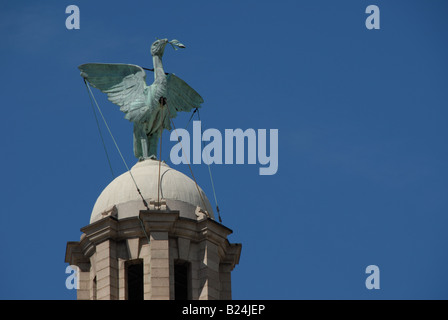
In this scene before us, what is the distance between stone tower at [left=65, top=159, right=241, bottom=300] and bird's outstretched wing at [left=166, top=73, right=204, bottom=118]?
14.4ft

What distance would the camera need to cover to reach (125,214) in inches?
4112

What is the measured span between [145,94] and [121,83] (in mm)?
1573

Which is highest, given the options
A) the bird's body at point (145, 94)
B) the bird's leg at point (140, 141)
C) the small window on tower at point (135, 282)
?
the bird's body at point (145, 94)

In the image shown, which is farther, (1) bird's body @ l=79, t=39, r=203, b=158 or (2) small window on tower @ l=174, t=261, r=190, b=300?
(1) bird's body @ l=79, t=39, r=203, b=158

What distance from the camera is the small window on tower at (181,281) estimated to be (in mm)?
104188

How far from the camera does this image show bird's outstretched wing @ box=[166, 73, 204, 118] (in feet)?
360

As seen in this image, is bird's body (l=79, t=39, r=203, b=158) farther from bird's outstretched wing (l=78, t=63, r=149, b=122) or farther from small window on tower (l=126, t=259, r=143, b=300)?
small window on tower (l=126, t=259, r=143, b=300)

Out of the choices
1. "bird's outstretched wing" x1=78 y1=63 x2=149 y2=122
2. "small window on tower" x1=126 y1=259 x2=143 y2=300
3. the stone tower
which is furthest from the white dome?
"bird's outstretched wing" x1=78 y1=63 x2=149 y2=122

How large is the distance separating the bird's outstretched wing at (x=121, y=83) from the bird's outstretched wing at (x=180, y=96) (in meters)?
1.31

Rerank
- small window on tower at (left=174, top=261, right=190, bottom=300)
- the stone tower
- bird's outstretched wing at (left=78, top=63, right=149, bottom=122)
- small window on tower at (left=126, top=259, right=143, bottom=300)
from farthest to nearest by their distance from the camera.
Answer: bird's outstretched wing at (left=78, top=63, right=149, bottom=122) → small window on tower at (left=126, top=259, right=143, bottom=300) → small window on tower at (left=174, top=261, right=190, bottom=300) → the stone tower

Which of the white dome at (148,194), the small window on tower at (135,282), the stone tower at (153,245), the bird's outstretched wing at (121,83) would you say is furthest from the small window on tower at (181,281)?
the bird's outstretched wing at (121,83)

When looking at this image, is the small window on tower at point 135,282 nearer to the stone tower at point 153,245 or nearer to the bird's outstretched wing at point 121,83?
the stone tower at point 153,245
